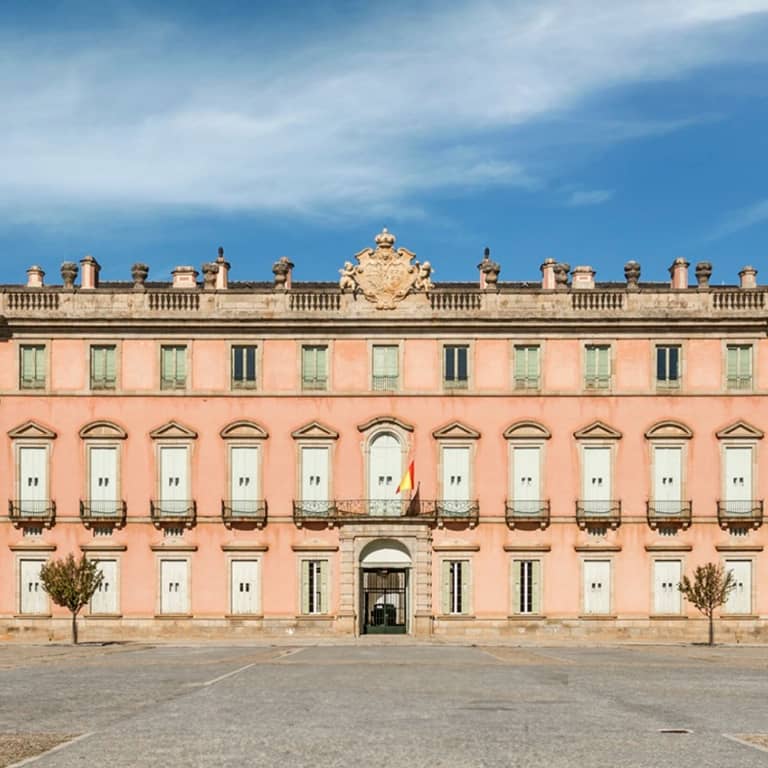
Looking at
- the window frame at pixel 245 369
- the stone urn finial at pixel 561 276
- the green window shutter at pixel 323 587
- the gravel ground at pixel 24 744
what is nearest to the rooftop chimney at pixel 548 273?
the stone urn finial at pixel 561 276

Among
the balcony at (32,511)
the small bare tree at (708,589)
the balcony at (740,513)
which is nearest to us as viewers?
the small bare tree at (708,589)

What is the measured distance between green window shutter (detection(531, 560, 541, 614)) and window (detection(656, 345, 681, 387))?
872cm

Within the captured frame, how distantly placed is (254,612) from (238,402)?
328 inches

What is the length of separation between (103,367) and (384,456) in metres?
11.8

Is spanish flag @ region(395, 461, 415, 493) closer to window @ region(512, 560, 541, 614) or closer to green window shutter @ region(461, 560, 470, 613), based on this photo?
green window shutter @ region(461, 560, 470, 613)

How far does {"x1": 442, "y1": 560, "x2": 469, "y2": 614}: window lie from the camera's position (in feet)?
173

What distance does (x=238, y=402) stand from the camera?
5334 cm

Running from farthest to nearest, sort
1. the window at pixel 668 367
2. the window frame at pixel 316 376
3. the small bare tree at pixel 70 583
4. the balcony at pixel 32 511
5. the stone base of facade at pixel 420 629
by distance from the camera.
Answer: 1. the window frame at pixel 316 376
2. the window at pixel 668 367
3. the balcony at pixel 32 511
4. the stone base of facade at pixel 420 629
5. the small bare tree at pixel 70 583

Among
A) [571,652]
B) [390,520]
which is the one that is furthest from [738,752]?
[390,520]

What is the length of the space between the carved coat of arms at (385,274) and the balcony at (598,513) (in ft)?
35.0

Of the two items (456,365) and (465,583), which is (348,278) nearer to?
(456,365)

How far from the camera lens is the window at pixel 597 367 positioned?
53.3 metres

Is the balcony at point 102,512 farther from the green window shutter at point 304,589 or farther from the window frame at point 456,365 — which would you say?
the window frame at point 456,365

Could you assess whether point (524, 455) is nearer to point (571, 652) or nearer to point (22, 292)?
point (571, 652)
